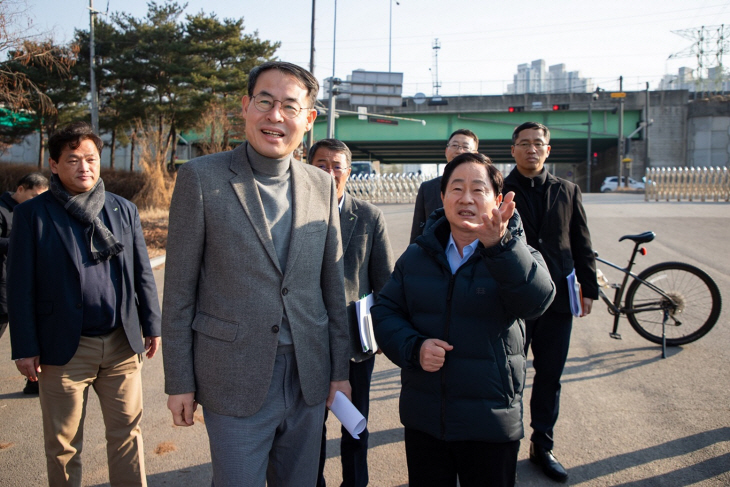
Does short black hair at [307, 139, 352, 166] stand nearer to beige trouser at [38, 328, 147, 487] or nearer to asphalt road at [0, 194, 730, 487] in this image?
beige trouser at [38, 328, 147, 487]

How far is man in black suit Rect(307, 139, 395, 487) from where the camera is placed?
118 inches

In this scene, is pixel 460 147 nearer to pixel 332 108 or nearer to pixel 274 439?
pixel 274 439

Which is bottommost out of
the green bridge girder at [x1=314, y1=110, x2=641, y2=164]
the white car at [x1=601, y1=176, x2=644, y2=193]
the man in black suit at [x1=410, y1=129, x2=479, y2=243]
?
the man in black suit at [x1=410, y1=129, x2=479, y2=243]

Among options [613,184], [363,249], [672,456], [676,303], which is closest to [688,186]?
[613,184]

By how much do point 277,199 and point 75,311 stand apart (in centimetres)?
135

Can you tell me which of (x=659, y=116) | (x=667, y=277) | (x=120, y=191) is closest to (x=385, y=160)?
(x=659, y=116)

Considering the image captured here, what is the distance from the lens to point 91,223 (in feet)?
9.41

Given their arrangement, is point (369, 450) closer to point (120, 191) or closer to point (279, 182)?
point (279, 182)

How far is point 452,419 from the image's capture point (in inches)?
86.8

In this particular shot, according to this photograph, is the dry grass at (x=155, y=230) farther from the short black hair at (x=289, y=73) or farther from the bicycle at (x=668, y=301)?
the short black hair at (x=289, y=73)

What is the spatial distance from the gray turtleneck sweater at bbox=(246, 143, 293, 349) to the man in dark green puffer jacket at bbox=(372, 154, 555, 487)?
0.54 m

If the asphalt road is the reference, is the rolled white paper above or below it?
above

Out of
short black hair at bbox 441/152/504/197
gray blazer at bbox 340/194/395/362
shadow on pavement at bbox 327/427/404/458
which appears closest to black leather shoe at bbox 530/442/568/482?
shadow on pavement at bbox 327/427/404/458

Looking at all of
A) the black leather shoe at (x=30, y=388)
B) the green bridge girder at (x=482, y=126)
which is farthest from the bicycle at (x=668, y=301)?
the green bridge girder at (x=482, y=126)
